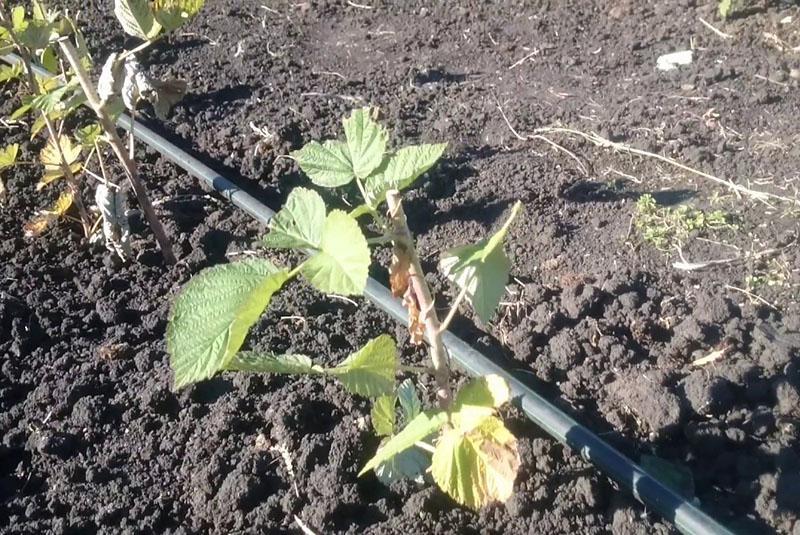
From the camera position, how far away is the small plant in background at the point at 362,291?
1000 mm

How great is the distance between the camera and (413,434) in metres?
1.19

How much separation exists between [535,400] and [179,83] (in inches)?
44.7

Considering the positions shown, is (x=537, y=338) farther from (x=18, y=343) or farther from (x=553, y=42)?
(x=553, y=42)

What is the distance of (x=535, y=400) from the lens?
168 cm

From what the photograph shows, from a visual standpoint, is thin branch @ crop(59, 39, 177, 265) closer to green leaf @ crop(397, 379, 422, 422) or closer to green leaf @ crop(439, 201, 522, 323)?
green leaf @ crop(397, 379, 422, 422)

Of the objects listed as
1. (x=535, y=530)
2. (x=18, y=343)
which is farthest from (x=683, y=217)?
(x=18, y=343)

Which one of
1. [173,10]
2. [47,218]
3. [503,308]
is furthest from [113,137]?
[503,308]

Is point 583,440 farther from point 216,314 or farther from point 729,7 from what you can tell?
point 729,7

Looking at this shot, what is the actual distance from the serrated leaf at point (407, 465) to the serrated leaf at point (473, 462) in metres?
0.37

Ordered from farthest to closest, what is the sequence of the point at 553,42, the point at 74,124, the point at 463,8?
the point at 463,8, the point at 553,42, the point at 74,124

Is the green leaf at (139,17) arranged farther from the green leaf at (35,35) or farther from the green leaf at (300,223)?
the green leaf at (300,223)

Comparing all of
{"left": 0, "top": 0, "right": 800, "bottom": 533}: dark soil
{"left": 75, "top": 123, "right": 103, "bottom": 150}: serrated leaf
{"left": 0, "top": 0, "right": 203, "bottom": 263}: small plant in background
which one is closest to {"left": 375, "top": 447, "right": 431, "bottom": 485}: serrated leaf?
{"left": 0, "top": 0, "right": 800, "bottom": 533}: dark soil

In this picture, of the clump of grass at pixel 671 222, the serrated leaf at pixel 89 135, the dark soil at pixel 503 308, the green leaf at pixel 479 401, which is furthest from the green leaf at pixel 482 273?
the serrated leaf at pixel 89 135

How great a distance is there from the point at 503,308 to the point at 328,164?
37.2 inches
